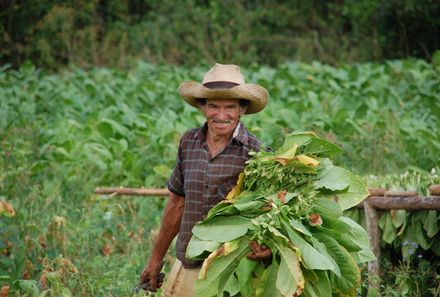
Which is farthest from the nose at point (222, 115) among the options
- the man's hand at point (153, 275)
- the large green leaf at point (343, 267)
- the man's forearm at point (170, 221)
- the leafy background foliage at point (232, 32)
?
the leafy background foliage at point (232, 32)

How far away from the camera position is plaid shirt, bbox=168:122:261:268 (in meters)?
4.38

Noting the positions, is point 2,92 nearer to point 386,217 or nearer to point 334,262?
point 386,217

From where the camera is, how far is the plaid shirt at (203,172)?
438cm

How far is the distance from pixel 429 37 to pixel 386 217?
16263 millimetres

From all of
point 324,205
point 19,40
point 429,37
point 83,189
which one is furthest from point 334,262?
point 429,37

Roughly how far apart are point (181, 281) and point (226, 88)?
89cm

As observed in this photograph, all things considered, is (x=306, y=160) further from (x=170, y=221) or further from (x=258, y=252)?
(x=170, y=221)

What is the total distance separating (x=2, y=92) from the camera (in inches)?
484

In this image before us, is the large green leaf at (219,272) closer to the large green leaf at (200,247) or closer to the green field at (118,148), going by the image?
the large green leaf at (200,247)

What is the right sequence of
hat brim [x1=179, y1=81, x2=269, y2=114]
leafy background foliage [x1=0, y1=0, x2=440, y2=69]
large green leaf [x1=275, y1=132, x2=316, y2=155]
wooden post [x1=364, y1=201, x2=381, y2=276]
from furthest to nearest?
leafy background foliage [x1=0, y1=0, x2=440, y2=69] → wooden post [x1=364, y1=201, x2=381, y2=276] → hat brim [x1=179, y1=81, x2=269, y2=114] → large green leaf [x1=275, y1=132, x2=316, y2=155]

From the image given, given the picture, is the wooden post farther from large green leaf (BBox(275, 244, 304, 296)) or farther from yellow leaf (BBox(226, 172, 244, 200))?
large green leaf (BBox(275, 244, 304, 296))

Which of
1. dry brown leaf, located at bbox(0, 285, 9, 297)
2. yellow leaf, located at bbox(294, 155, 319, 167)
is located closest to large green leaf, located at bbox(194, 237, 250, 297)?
yellow leaf, located at bbox(294, 155, 319, 167)

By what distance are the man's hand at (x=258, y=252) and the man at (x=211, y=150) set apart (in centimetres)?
45

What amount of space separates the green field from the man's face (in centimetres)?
142
